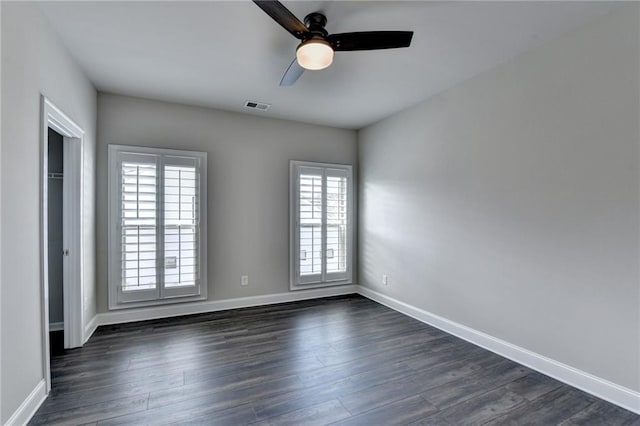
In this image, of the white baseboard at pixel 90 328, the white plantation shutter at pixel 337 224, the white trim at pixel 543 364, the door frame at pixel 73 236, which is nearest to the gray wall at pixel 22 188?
the door frame at pixel 73 236

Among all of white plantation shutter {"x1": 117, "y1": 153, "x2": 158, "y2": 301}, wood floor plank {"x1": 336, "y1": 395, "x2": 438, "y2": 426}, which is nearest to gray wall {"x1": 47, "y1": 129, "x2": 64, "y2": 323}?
white plantation shutter {"x1": 117, "y1": 153, "x2": 158, "y2": 301}

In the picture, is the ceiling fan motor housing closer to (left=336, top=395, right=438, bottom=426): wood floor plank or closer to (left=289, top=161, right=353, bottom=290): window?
(left=289, top=161, right=353, bottom=290): window

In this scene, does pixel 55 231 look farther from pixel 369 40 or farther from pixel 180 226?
pixel 369 40

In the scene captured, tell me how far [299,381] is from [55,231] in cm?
322

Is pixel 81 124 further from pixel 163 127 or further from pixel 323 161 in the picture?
pixel 323 161

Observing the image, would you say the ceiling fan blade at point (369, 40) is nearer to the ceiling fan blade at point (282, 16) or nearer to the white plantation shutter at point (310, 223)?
the ceiling fan blade at point (282, 16)

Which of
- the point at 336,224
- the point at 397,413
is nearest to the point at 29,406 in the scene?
the point at 397,413

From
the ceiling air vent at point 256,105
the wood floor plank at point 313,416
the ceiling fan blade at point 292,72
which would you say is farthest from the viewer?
the ceiling air vent at point 256,105

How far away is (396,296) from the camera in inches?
165

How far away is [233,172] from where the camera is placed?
424 centimetres

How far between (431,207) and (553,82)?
165 cm

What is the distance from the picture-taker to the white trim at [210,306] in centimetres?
366

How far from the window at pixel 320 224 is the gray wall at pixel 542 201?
48.9 inches

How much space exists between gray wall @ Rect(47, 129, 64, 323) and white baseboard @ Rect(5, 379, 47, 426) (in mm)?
1677
